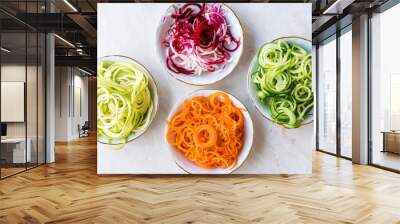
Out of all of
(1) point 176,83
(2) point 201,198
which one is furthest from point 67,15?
(2) point 201,198

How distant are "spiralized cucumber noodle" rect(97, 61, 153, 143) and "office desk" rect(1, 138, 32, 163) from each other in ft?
5.27

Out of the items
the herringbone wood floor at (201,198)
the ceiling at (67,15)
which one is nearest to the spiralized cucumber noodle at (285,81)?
the herringbone wood floor at (201,198)

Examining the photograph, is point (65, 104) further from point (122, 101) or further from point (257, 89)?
point (257, 89)

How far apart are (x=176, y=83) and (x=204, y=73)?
0.50 meters

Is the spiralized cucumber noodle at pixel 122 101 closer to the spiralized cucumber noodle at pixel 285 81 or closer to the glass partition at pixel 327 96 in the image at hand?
the spiralized cucumber noodle at pixel 285 81

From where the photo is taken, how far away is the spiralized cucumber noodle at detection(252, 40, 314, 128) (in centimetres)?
588

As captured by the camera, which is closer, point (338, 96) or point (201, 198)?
→ point (201, 198)

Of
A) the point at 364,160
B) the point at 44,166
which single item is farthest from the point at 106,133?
the point at 364,160

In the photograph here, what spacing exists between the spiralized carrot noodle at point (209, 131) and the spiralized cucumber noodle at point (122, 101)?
1.67ft

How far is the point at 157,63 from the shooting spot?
6125mm

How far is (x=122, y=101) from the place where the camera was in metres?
5.82

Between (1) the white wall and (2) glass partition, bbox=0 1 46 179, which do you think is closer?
(2) glass partition, bbox=0 1 46 179

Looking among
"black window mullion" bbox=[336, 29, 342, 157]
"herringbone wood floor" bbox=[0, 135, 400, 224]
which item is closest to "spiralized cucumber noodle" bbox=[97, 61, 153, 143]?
"herringbone wood floor" bbox=[0, 135, 400, 224]

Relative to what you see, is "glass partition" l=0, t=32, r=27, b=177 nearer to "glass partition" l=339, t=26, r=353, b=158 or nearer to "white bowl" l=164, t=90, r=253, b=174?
"white bowl" l=164, t=90, r=253, b=174
